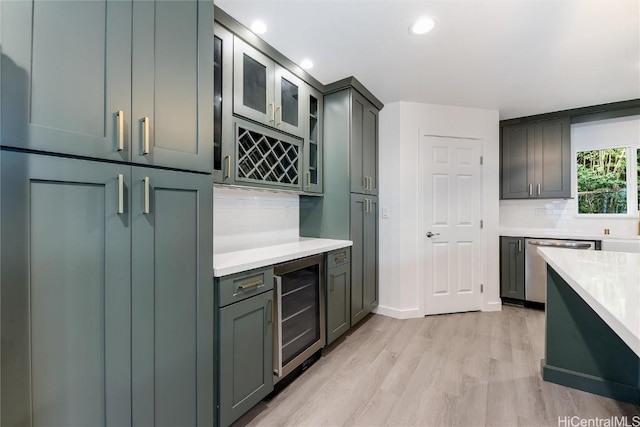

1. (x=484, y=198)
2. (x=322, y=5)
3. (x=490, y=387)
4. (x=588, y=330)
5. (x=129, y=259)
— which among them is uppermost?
(x=322, y=5)

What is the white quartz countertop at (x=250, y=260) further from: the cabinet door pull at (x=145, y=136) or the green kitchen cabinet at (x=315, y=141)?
the green kitchen cabinet at (x=315, y=141)

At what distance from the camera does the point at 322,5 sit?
1.67m

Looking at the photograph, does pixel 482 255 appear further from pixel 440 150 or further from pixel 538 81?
pixel 538 81

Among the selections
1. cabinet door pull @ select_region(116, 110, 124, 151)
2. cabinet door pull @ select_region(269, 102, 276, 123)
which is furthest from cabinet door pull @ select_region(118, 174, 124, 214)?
cabinet door pull @ select_region(269, 102, 276, 123)

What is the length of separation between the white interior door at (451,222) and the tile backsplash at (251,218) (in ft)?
5.02

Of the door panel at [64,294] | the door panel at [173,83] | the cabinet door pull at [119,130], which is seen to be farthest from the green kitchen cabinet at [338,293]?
the cabinet door pull at [119,130]

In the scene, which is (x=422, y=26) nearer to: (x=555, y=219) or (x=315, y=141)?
(x=315, y=141)

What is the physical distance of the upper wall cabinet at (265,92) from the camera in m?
1.84

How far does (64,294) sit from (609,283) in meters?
2.02

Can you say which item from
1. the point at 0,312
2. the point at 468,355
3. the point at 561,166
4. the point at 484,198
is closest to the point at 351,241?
the point at 468,355

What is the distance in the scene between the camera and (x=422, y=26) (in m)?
1.85

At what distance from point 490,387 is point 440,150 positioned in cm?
234

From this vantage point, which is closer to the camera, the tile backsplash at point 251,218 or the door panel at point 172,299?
the door panel at point 172,299

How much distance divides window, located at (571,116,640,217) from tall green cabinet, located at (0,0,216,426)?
15.0 ft
